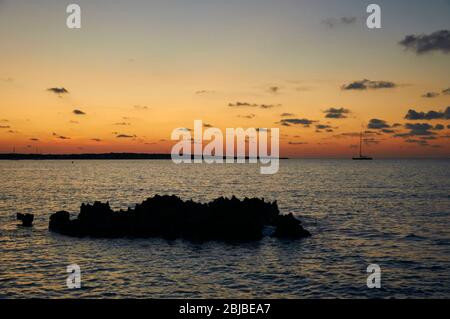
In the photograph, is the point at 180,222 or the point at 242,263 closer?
the point at 242,263

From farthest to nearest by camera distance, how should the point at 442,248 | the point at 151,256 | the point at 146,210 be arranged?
the point at 146,210
the point at 442,248
the point at 151,256

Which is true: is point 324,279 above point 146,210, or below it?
below

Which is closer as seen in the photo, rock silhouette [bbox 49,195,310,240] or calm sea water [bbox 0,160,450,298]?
calm sea water [bbox 0,160,450,298]

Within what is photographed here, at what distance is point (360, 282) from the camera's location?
2855cm

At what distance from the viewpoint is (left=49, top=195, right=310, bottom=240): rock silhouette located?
144 feet

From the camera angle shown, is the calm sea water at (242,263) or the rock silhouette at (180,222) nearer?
the calm sea water at (242,263)

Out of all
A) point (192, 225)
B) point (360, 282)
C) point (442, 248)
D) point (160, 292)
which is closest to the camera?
point (160, 292)

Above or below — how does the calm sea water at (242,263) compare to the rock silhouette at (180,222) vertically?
below

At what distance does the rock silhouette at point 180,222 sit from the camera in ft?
144

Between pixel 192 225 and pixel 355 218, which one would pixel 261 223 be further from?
pixel 355 218

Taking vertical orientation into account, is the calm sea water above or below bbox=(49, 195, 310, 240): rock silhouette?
below

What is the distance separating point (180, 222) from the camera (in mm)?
46125
